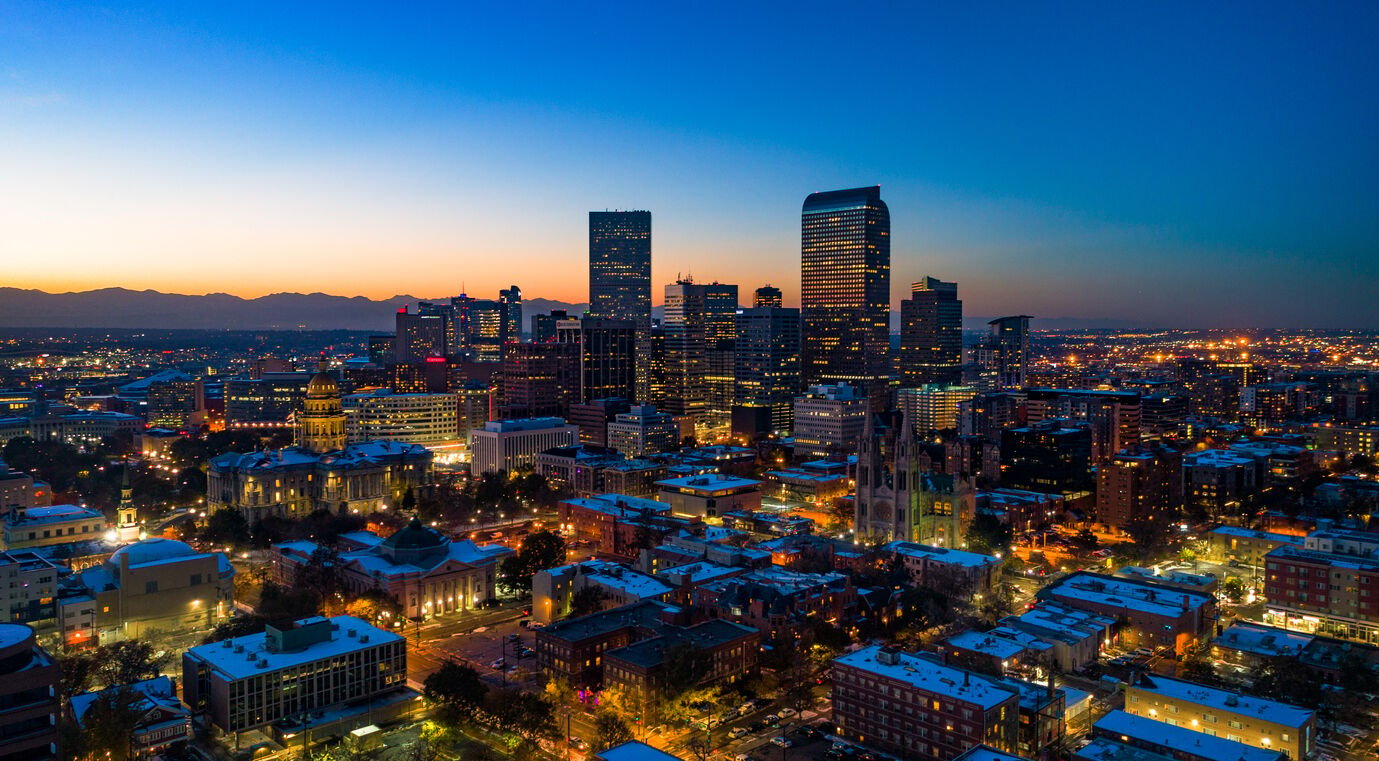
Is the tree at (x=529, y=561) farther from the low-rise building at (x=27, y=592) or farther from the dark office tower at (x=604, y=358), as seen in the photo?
the dark office tower at (x=604, y=358)

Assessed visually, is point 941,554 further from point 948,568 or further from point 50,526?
point 50,526

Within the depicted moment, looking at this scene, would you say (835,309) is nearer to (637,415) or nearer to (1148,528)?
(637,415)

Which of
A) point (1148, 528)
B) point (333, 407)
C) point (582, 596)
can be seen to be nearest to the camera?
point (582, 596)

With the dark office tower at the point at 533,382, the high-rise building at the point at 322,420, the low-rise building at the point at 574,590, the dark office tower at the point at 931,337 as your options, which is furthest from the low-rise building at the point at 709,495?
the dark office tower at the point at 931,337

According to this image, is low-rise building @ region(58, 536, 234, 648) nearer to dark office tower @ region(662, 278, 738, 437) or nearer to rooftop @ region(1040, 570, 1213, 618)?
rooftop @ region(1040, 570, 1213, 618)

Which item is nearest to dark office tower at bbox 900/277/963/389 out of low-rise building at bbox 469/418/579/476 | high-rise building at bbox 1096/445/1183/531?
low-rise building at bbox 469/418/579/476

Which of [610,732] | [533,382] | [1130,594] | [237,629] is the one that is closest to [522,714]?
[610,732]

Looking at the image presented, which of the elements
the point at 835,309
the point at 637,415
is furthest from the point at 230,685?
the point at 835,309
